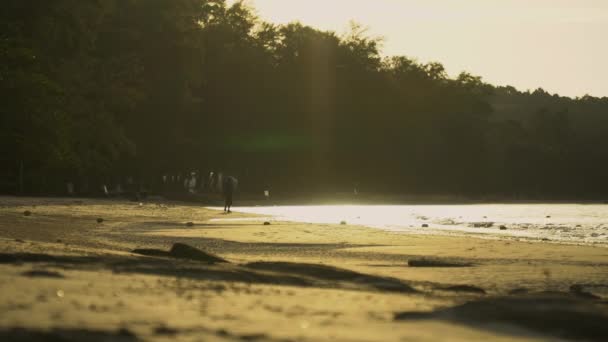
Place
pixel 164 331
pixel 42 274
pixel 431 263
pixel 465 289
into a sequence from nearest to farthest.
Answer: pixel 164 331 < pixel 42 274 < pixel 465 289 < pixel 431 263

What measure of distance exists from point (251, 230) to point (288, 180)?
63.1 m

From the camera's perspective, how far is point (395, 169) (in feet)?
317

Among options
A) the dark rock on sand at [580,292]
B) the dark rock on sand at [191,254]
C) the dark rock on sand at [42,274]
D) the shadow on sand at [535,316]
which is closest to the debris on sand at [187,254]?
the dark rock on sand at [191,254]

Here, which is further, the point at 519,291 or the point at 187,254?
the point at 187,254

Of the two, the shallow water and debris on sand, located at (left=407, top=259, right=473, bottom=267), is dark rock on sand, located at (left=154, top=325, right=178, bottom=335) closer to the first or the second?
debris on sand, located at (left=407, top=259, right=473, bottom=267)

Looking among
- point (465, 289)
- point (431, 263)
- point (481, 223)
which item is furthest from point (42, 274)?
point (481, 223)

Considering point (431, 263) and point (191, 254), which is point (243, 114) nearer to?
point (431, 263)

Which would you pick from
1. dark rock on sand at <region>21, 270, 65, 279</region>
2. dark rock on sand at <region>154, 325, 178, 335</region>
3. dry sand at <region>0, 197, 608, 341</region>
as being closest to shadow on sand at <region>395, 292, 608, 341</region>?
dry sand at <region>0, 197, 608, 341</region>

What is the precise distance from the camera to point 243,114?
266 ft

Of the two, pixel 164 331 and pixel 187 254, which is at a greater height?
pixel 187 254

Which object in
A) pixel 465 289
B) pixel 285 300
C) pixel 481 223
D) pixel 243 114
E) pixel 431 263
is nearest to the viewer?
pixel 285 300

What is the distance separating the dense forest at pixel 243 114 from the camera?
124 ft

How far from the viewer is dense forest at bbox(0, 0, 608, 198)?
124ft

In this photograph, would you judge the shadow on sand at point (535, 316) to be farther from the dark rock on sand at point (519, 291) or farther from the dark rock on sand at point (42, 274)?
the dark rock on sand at point (42, 274)
